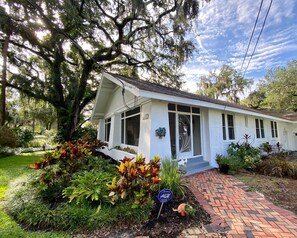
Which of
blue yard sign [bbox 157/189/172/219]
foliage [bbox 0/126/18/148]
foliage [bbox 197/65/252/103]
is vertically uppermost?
foliage [bbox 197/65/252/103]

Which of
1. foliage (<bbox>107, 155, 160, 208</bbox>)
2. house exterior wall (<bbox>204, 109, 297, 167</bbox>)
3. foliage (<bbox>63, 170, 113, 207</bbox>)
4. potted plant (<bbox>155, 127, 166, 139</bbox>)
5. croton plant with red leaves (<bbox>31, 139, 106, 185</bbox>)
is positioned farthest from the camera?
house exterior wall (<bbox>204, 109, 297, 167</bbox>)

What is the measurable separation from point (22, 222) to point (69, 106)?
1303cm

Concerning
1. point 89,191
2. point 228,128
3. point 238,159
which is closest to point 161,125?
point 89,191

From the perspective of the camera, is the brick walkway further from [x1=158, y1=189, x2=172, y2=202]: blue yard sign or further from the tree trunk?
the tree trunk

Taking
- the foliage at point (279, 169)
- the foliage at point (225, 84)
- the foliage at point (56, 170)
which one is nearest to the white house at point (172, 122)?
the foliage at point (279, 169)

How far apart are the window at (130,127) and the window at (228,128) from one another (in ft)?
14.9

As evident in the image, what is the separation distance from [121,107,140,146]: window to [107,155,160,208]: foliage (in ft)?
12.2

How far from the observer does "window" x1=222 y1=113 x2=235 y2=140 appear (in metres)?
8.80

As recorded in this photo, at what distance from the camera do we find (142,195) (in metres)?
3.31

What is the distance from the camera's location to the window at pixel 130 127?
295 inches

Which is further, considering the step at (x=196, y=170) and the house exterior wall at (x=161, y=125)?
the step at (x=196, y=170)

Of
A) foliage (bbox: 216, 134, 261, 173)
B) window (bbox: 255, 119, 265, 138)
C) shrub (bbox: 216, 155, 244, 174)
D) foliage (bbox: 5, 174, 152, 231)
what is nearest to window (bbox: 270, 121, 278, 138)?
window (bbox: 255, 119, 265, 138)

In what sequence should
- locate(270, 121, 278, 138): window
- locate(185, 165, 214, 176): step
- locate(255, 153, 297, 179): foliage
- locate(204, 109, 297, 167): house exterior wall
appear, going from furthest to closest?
1. locate(270, 121, 278, 138): window
2. locate(204, 109, 297, 167): house exterior wall
3. locate(185, 165, 214, 176): step
4. locate(255, 153, 297, 179): foliage

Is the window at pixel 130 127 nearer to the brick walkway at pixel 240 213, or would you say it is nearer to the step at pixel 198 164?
the step at pixel 198 164
